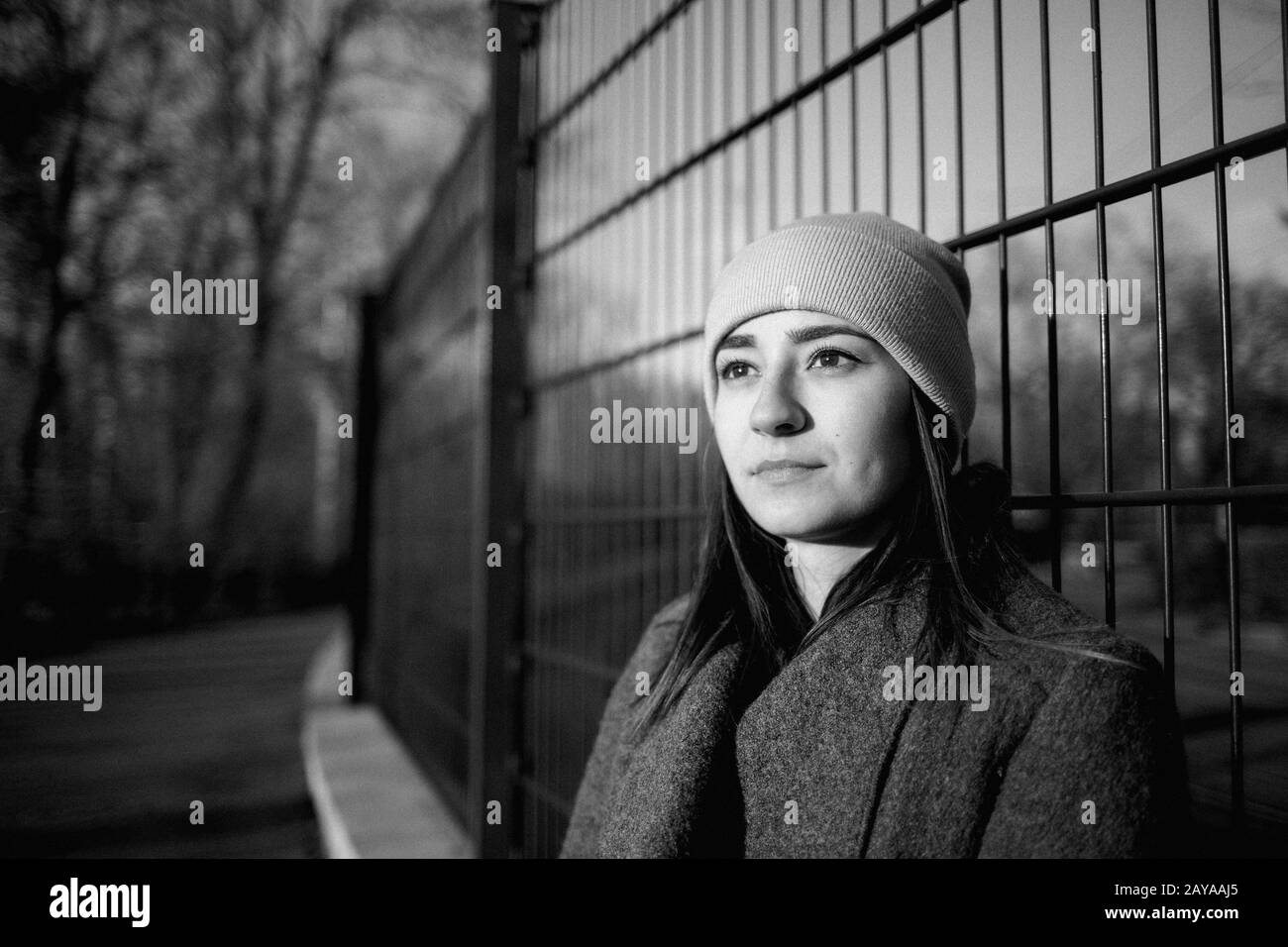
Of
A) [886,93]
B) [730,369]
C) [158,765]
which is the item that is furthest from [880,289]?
[158,765]

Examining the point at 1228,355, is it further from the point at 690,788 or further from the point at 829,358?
the point at 690,788

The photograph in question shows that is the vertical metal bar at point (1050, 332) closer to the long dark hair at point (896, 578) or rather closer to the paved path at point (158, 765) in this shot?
the long dark hair at point (896, 578)

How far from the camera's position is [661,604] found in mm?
1988

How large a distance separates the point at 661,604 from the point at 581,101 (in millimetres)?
1423

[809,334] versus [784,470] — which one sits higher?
[809,334]

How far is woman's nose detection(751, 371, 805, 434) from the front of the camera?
3.83 feet

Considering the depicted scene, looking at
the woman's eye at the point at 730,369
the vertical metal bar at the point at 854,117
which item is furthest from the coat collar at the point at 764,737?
the vertical metal bar at the point at 854,117

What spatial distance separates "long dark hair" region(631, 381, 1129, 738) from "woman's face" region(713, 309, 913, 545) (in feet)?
0.13

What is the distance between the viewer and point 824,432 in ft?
3.83

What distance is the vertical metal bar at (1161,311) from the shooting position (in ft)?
3.60

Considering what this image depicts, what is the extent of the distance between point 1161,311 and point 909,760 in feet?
2.04

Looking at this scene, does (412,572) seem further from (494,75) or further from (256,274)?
(494,75)

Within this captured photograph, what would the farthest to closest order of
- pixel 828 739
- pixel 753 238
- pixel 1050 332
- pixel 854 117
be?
pixel 753 238, pixel 854 117, pixel 1050 332, pixel 828 739

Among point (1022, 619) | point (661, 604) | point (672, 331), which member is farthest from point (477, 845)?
point (1022, 619)
